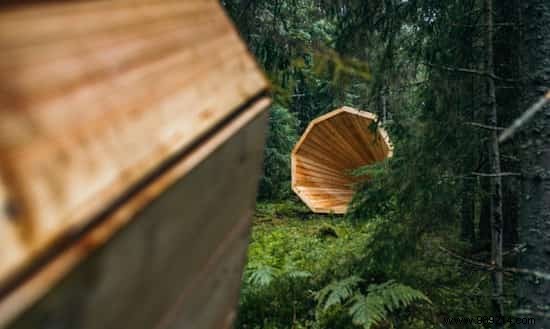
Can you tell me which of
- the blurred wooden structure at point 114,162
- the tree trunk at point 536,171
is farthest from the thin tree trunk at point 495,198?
the blurred wooden structure at point 114,162

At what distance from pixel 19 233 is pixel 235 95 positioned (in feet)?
0.88

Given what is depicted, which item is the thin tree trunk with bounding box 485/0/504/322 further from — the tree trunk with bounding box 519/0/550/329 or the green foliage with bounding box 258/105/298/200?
the green foliage with bounding box 258/105/298/200

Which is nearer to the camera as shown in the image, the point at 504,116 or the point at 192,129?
the point at 192,129

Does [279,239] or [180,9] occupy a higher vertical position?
[180,9]

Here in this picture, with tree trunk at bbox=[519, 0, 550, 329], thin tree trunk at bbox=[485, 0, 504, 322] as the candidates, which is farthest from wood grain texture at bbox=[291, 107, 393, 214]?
tree trunk at bbox=[519, 0, 550, 329]

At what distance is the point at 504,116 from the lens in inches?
142

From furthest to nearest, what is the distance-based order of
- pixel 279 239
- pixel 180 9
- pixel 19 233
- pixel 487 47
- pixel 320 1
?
pixel 279 239, pixel 320 1, pixel 487 47, pixel 180 9, pixel 19 233

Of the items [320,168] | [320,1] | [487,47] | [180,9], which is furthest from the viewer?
[320,168]

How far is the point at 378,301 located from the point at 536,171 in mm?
1359

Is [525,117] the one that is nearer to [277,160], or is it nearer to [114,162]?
[114,162]

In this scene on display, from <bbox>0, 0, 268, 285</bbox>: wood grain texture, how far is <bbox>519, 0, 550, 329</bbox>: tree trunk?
88.3 inches

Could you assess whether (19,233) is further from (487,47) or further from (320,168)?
(320,168)

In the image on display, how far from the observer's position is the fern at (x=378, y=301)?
300 centimetres

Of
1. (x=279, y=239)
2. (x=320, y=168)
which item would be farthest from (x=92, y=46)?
(x=320, y=168)
